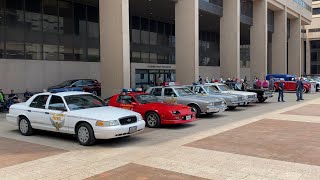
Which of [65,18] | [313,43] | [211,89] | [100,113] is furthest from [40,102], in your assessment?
[313,43]

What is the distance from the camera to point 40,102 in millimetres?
11305

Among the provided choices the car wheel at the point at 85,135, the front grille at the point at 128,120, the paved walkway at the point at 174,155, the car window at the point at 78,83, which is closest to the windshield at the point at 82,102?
the car wheel at the point at 85,135

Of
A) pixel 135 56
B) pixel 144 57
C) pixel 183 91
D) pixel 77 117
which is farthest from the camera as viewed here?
pixel 144 57

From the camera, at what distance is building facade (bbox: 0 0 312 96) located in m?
21.6

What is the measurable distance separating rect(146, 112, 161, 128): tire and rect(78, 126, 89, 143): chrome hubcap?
370cm

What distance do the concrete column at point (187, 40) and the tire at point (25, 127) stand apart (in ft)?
58.8

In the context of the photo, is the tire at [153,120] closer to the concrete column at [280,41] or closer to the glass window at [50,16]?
the glass window at [50,16]

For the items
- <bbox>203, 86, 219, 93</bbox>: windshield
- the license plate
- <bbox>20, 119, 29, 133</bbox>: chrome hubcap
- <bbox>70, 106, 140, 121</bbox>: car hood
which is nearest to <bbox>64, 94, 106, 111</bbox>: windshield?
<bbox>70, 106, 140, 121</bbox>: car hood

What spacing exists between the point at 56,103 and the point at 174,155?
4.14m

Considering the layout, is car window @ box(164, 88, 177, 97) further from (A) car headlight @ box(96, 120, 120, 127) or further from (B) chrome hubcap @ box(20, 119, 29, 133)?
(A) car headlight @ box(96, 120, 120, 127)

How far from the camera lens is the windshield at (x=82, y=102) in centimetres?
1066

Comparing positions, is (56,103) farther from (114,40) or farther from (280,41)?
(280,41)

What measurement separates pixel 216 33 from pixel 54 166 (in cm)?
4775

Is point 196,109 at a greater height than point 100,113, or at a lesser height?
lesser
